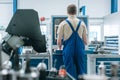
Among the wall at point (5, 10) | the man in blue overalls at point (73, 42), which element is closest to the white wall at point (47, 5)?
the wall at point (5, 10)

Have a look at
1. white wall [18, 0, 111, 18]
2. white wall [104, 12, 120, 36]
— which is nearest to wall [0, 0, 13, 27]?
white wall [18, 0, 111, 18]

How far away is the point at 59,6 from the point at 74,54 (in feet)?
17.2

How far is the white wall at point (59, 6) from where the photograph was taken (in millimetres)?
7891

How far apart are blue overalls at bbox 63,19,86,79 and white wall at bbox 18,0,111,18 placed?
5125 mm

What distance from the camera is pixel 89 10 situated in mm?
7941

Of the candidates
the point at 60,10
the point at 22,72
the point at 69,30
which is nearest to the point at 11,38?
the point at 22,72

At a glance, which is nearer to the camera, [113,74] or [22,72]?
[22,72]

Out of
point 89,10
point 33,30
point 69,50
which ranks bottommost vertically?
point 69,50

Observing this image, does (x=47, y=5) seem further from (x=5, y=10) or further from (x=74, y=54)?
(x=74, y=54)

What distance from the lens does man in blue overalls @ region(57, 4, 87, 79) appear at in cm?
281

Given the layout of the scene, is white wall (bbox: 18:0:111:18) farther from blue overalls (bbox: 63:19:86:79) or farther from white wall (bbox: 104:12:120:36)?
blue overalls (bbox: 63:19:86:79)

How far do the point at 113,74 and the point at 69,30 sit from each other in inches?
70.5

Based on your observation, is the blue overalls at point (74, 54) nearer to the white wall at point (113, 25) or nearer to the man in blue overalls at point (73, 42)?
the man in blue overalls at point (73, 42)

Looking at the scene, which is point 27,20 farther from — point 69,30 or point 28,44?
point 69,30
